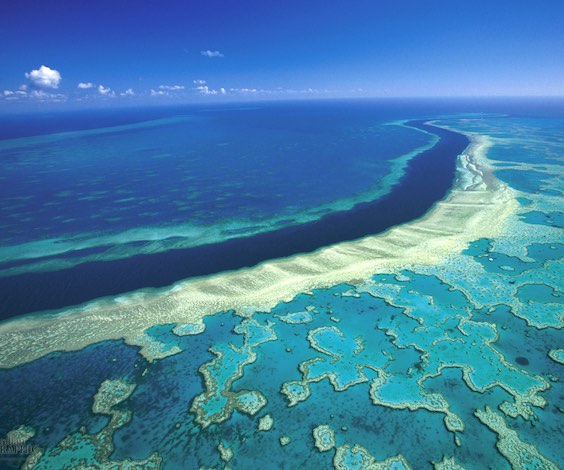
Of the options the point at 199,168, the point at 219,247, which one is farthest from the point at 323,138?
the point at 219,247

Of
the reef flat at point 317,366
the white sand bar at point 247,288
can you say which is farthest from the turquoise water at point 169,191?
the reef flat at point 317,366

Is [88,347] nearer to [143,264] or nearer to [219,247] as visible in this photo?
[143,264]

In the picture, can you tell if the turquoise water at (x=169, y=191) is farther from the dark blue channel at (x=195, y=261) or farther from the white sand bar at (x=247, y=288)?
the white sand bar at (x=247, y=288)

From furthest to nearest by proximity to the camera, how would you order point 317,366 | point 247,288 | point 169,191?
point 169,191 → point 247,288 → point 317,366

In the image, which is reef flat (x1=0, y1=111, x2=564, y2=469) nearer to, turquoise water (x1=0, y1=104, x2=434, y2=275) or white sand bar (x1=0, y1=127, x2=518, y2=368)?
white sand bar (x1=0, y1=127, x2=518, y2=368)

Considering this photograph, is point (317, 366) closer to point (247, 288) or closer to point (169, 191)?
point (247, 288)

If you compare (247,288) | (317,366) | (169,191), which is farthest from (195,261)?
(169,191)
